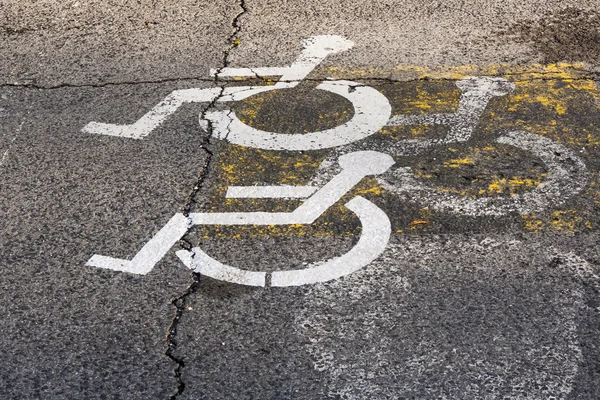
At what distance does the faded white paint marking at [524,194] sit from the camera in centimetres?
395

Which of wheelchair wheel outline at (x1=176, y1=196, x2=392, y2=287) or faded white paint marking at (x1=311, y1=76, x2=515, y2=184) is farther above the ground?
faded white paint marking at (x1=311, y1=76, x2=515, y2=184)

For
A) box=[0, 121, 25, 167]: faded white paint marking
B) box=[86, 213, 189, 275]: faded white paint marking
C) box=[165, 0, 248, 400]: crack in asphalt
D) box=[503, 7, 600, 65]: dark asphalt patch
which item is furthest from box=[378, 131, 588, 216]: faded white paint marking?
box=[0, 121, 25, 167]: faded white paint marking

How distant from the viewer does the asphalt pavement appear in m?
3.12

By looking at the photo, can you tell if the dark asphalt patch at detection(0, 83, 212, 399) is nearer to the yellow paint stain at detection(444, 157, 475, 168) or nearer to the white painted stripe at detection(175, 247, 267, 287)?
the white painted stripe at detection(175, 247, 267, 287)

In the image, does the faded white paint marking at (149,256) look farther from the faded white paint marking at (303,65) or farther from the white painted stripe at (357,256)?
the faded white paint marking at (303,65)

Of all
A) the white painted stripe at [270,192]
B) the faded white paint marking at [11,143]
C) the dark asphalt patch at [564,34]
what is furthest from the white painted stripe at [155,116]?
the dark asphalt patch at [564,34]

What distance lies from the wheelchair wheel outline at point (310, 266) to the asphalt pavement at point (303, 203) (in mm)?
12

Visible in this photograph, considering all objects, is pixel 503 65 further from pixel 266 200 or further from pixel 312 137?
pixel 266 200

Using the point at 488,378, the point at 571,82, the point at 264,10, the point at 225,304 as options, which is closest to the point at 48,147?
the point at 225,304

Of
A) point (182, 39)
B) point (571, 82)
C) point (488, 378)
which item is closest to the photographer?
point (488, 378)

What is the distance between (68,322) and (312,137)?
1.80 m

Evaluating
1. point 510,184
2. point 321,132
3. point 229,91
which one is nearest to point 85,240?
point 321,132

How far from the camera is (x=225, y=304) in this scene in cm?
340

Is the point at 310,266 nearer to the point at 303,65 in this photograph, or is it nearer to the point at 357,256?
the point at 357,256
